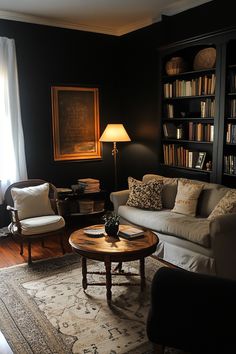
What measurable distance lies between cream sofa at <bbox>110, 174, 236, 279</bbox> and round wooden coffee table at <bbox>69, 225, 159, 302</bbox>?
0.45 metres

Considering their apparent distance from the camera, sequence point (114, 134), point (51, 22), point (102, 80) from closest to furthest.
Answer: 1. point (51, 22)
2. point (114, 134)
3. point (102, 80)

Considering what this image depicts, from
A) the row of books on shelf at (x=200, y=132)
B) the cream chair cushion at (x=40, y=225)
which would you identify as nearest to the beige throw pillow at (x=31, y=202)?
the cream chair cushion at (x=40, y=225)

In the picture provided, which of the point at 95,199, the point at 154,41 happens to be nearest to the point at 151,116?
the point at 154,41

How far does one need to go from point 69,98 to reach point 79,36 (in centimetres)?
91

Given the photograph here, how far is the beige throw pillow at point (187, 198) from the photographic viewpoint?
3896 millimetres

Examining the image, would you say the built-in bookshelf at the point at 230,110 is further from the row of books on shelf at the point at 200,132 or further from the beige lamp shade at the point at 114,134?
the beige lamp shade at the point at 114,134

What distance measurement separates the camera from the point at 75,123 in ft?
17.1

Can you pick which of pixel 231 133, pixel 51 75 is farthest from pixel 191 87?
pixel 51 75

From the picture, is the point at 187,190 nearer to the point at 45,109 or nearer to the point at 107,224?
the point at 107,224

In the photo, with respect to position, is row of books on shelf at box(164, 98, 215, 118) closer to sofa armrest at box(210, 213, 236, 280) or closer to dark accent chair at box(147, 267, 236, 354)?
sofa armrest at box(210, 213, 236, 280)

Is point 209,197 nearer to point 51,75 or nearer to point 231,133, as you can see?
point 231,133

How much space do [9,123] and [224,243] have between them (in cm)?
306

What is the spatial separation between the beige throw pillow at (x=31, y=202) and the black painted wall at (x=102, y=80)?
32.7 inches

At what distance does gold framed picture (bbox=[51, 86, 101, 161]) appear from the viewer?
5.05m
